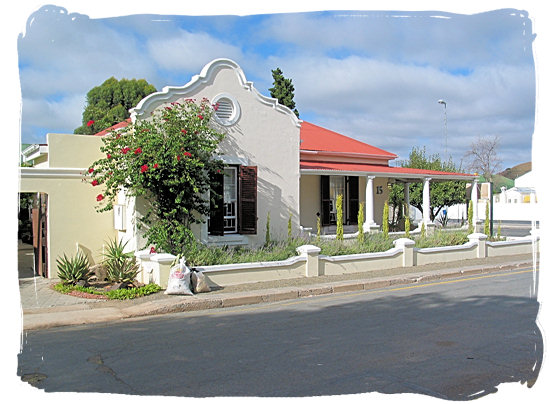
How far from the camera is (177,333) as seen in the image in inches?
320

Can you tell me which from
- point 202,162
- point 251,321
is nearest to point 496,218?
point 202,162

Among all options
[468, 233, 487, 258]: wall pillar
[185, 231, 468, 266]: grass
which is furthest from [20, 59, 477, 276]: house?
[468, 233, 487, 258]: wall pillar

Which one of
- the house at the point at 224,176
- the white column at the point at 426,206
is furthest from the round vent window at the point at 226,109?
the white column at the point at 426,206

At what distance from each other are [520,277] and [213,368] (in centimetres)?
1038

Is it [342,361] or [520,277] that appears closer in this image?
[342,361]

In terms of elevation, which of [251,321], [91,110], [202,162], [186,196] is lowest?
[251,321]

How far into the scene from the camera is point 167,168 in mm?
12219

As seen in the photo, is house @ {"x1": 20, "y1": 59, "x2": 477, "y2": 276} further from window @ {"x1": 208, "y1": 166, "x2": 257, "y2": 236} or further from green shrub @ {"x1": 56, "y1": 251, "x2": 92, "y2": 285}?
green shrub @ {"x1": 56, "y1": 251, "x2": 92, "y2": 285}

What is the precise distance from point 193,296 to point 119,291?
5.05 ft

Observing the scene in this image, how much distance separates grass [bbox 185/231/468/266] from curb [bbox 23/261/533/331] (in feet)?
4.83

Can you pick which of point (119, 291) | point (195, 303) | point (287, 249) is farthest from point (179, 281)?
point (287, 249)

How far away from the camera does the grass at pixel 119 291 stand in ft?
35.4

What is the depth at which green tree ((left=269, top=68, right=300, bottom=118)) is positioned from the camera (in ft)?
102

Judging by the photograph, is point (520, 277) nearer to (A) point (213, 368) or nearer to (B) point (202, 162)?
(B) point (202, 162)
